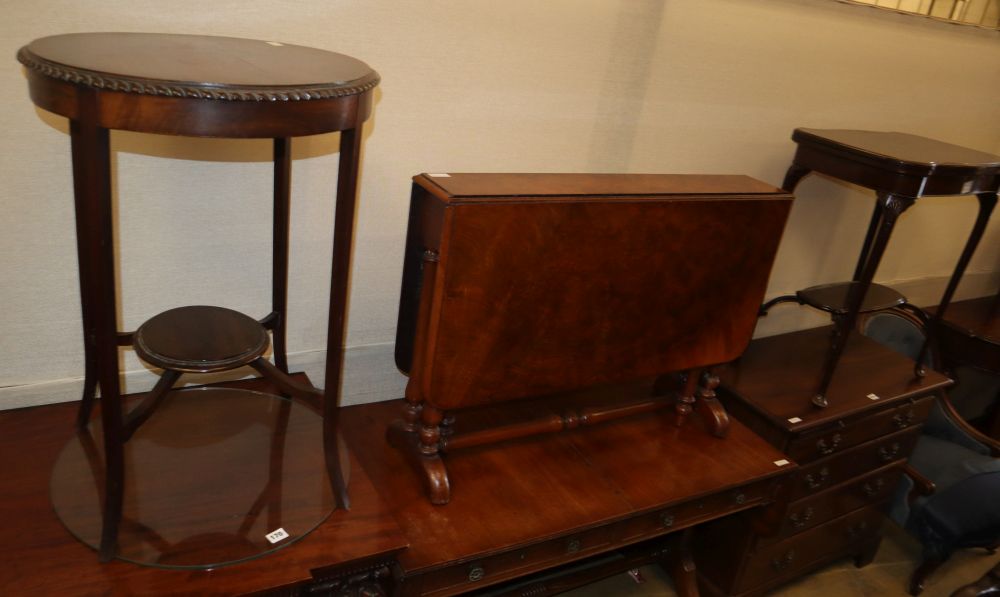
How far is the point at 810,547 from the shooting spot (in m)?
2.64

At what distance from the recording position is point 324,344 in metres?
2.05

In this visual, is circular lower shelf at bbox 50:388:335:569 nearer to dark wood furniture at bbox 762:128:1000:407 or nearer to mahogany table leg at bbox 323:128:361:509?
mahogany table leg at bbox 323:128:361:509

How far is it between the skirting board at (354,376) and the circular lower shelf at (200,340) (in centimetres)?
37

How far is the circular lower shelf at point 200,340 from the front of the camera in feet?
4.56

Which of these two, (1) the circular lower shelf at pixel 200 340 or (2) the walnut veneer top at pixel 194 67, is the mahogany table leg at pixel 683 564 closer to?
(1) the circular lower shelf at pixel 200 340

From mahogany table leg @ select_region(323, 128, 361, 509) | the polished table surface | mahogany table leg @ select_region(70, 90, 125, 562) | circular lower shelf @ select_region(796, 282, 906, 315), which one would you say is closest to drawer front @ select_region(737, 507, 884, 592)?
the polished table surface

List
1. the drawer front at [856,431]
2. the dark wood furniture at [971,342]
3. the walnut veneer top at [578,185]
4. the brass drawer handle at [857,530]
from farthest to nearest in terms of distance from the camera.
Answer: the dark wood furniture at [971,342] → the brass drawer handle at [857,530] → the drawer front at [856,431] → the walnut veneer top at [578,185]

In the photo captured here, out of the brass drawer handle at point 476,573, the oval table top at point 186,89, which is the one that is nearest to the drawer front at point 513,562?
the brass drawer handle at point 476,573

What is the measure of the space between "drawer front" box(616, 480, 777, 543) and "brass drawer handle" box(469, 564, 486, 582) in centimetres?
39

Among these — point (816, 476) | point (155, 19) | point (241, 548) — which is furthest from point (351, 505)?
point (816, 476)

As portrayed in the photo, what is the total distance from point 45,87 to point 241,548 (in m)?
0.86

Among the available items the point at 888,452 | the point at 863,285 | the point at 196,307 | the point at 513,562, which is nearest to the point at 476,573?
the point at 513,562

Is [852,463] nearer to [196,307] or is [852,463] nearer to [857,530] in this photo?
[857,530]

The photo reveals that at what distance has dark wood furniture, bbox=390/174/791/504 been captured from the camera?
1604 mm
